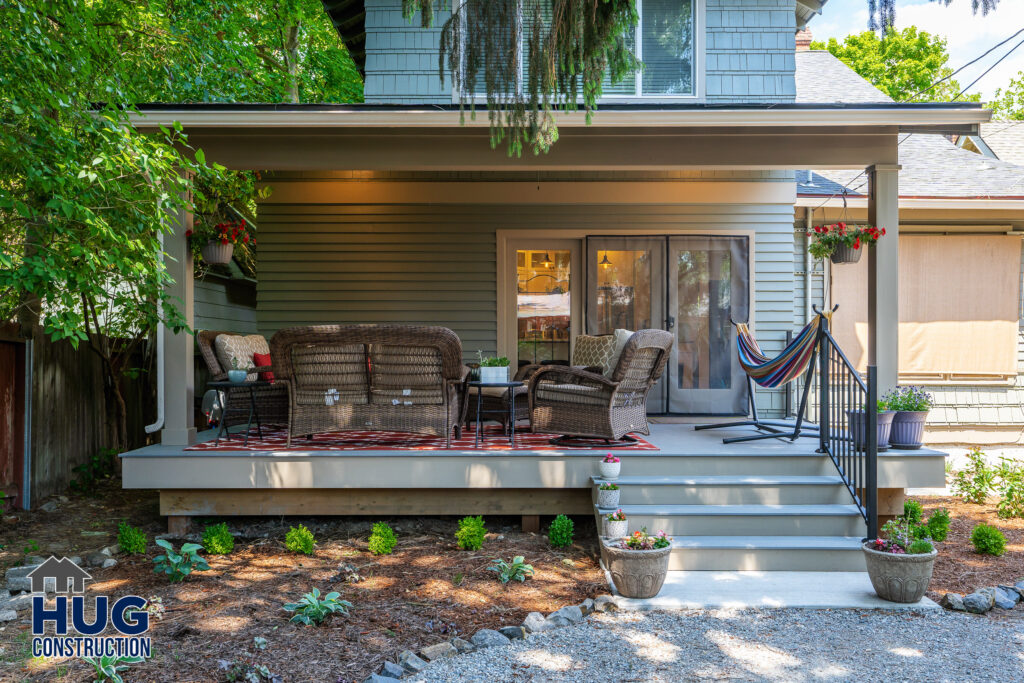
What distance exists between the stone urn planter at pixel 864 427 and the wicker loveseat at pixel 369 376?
96.5 inches

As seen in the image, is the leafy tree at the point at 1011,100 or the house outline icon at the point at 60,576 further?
the leafy tree at the point at 1011,100

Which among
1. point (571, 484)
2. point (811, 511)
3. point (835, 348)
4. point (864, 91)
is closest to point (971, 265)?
point (864, 91)

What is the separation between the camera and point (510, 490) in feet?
16.9

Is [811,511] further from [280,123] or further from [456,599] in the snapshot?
[280,123]

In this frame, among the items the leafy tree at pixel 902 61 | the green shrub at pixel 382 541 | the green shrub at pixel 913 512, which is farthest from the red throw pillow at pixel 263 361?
the leafy tree at pixel 902 61

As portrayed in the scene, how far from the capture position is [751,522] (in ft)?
15.1

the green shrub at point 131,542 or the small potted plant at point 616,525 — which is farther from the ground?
the small potted plant at point 616,525

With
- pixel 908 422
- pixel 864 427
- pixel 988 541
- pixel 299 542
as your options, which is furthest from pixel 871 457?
pixel 299 542

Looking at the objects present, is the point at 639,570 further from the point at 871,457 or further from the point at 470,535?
the point at 871,457

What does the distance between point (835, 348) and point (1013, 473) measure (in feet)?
7.99

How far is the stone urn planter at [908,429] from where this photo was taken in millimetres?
5152

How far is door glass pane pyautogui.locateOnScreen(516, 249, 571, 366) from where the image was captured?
7973mm

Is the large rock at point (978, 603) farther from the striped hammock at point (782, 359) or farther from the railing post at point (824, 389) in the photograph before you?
the striped hammock at point (782, 359)

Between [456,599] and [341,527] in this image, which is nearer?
[456,599]
